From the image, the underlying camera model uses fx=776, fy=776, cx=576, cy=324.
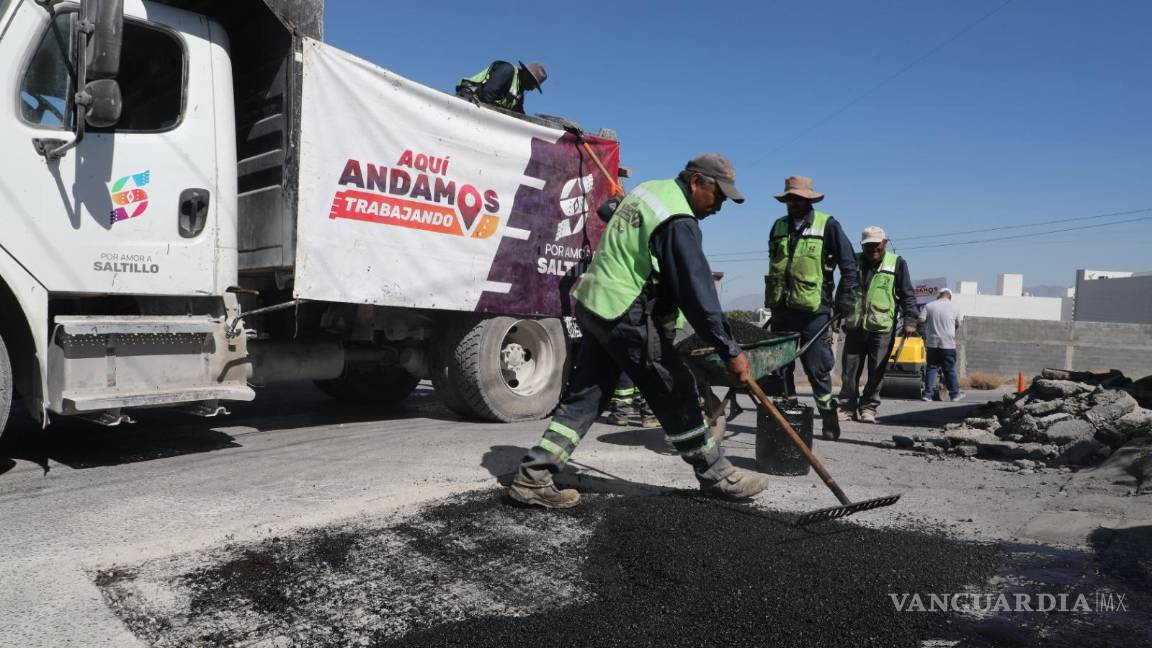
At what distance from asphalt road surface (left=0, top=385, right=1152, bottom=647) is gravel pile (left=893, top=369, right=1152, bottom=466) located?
370 mm

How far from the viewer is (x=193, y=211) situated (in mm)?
4488

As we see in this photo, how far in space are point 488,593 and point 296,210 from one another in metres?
3.05

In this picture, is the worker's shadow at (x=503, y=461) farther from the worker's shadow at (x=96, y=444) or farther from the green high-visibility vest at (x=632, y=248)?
the worker's shadow at (x=96, y=444)

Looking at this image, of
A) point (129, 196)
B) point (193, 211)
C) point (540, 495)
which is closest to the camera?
point (540, 495)

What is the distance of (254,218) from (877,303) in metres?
5.39

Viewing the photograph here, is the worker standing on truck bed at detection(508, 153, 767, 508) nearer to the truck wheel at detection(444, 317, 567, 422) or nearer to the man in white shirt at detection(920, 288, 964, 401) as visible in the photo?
the truck wheel at detection(444, 317, 567, 422)

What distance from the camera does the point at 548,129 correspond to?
6359 mm

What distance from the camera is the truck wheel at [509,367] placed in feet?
19.5

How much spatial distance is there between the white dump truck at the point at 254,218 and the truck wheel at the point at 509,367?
2 centimetres

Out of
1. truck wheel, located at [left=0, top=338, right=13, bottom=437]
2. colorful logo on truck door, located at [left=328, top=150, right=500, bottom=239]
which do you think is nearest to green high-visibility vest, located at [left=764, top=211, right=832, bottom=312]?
colorful logo on truck door, located at [left=328, top=150, right=500, bottom=239]

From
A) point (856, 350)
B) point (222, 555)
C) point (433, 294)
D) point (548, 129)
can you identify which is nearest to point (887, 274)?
point (856, 350)

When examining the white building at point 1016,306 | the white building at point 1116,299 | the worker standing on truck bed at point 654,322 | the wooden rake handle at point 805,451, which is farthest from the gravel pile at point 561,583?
the white building at point 1016,306

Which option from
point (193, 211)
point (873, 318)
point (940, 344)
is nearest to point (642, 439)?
point (873, 318)

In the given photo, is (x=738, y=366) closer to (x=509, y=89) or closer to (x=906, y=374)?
(x=509, y=89)
